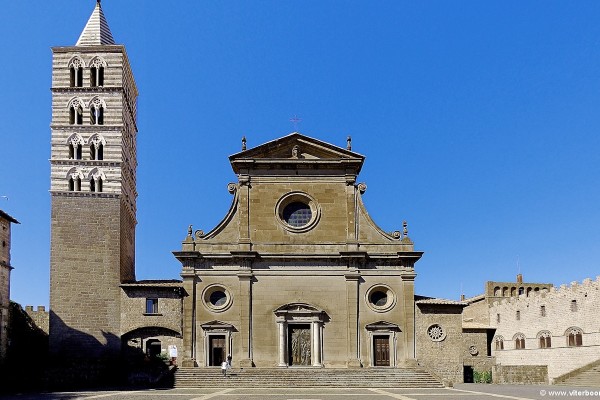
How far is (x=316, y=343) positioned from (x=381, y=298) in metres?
4.71

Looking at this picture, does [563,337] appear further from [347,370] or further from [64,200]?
[64,200]

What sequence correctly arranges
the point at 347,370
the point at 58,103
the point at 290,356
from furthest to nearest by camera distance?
the point at 58,103
the point at 290,356
the point at 347,370

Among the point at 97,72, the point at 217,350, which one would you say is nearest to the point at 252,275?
the point at 217,350

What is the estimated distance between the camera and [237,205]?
41.5 metres

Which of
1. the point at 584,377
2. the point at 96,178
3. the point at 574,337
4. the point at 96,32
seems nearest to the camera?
the point at 584,377

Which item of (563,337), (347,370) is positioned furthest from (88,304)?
(563,337)

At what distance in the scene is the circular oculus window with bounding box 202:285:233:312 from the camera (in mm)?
39844

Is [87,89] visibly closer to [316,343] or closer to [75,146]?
[75,146]

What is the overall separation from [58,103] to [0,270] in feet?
35.5

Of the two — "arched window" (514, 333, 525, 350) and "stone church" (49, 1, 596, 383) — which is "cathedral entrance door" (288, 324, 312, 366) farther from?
"arched window" (514, 333, 525, 350)

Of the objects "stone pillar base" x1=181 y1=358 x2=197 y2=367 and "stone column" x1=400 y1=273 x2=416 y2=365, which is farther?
"stone column" x1=400 y1=273 x2=416 y2=365

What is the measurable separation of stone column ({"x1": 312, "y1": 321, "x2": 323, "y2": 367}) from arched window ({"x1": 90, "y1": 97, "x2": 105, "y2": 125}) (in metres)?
18.3

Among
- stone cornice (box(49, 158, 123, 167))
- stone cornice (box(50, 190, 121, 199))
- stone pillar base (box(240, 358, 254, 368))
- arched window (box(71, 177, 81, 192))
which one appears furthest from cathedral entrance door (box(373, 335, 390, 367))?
arched window (box(71, 177, 81, 192))

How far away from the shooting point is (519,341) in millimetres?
50594
